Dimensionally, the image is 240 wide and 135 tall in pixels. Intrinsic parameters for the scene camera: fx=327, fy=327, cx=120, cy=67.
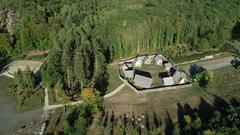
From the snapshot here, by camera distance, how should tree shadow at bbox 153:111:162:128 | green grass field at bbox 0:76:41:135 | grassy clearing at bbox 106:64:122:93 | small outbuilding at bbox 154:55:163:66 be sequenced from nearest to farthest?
tree shadow at bbox 153:111:162:128 → green grass field at bbox 0:76:41:135 → grassy clearing at bbox 106:64:122:93 → small outbuilding at bbox 154:55:163:66

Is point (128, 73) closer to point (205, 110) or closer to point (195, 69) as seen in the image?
point (195, 69)

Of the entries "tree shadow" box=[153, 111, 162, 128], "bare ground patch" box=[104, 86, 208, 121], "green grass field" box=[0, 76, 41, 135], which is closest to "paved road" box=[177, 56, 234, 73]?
"bare ground patch" box=[104, 86, 208, 121]

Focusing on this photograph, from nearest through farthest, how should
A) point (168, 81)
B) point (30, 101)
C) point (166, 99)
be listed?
point (166, 99) → point (30, 101) → point (168, 81)

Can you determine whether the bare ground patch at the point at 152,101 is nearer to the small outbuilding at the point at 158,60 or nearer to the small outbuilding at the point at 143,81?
the small outbuilding at the point at 143,81

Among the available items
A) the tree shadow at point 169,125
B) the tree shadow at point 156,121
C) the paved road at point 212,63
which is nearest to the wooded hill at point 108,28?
the paved road at point 212,63

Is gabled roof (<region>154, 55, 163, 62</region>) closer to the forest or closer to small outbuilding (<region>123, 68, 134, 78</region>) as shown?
the forest

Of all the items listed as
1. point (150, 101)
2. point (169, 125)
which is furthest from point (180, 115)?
point (150, 101)

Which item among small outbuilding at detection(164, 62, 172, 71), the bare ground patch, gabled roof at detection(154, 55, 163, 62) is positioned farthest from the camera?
gabled roof at detection(154, 55, 163, 62)
